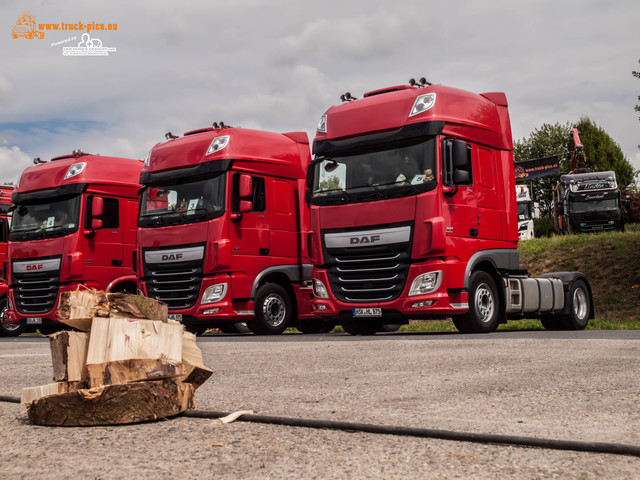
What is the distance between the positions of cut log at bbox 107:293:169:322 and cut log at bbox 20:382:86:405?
1.44 ft

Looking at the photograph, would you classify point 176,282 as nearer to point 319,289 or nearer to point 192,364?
point 319,289

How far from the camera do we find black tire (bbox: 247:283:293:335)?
14.2m

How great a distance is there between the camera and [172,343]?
4.66m

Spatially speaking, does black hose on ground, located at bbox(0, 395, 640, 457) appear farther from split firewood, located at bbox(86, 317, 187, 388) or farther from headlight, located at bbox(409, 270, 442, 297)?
headlight, located at bbox(409, 270, 442, 297)

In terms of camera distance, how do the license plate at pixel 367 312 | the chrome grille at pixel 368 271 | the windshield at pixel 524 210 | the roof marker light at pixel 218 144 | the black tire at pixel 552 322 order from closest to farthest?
the chrome grille at pixel 368 271
the license plate at pixel 367 312
the roof marker light at pixel 218 144
the black tire at pixel 552 322
the windshield at pixel 524 210

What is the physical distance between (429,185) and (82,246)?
24.1 feet

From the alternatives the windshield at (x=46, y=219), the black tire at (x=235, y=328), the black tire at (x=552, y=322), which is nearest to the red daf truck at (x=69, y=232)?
the windshield at (x=46, y=219)

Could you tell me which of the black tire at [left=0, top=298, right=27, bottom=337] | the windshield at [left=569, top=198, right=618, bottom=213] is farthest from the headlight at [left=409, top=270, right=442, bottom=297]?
the windshield at [left=569, top=198, right=618, bottom=213]

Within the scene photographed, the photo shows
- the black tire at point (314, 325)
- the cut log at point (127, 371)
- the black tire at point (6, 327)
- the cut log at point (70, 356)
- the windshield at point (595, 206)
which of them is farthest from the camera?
the windshield at point (595, 206)

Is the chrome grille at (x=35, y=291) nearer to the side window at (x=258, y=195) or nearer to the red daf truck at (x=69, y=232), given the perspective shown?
the red daf truck at (x=69, y=232)

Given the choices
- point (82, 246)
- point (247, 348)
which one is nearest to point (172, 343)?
point (247, 348)

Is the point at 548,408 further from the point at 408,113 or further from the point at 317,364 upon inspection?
the point at 408,113

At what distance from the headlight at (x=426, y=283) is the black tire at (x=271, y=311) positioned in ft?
11.3

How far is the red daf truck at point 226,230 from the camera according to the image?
1362 cm
